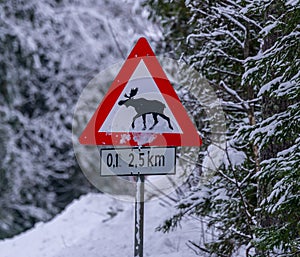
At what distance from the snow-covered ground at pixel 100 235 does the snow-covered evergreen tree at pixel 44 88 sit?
4.94 meters

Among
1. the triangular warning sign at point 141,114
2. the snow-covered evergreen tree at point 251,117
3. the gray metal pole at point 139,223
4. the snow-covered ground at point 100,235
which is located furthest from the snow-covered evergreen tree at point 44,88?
the gray metal pole at point 139,223

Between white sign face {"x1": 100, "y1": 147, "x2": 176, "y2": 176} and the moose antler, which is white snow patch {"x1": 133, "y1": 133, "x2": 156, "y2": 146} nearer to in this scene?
white sign face {"x1": 100, "y1": 147, "x2": 176, "y2": 176}

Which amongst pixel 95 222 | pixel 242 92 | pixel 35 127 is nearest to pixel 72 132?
pixel 35 127

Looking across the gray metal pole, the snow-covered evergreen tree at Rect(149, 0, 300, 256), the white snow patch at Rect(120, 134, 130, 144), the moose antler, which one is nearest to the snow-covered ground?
the snow-covered evergreen tree at Rect(149, 0, 300, 256)

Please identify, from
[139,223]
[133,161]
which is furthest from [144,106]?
[139,223]

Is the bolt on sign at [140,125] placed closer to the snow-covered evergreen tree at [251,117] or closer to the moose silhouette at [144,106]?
Result: the moose silhouette at [144,106]

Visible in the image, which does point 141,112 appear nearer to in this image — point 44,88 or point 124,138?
point 124,138

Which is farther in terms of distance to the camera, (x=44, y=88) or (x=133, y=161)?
(x=44, y=88)

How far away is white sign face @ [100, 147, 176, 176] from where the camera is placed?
12.3 feet

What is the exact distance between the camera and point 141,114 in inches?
149

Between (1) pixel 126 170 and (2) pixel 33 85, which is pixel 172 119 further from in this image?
(2) pixel 33 85

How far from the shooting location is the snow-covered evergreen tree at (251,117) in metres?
3.52

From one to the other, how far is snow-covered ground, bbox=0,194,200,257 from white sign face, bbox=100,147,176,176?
7.35 ft

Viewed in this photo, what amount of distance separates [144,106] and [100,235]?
4621 millimetres
